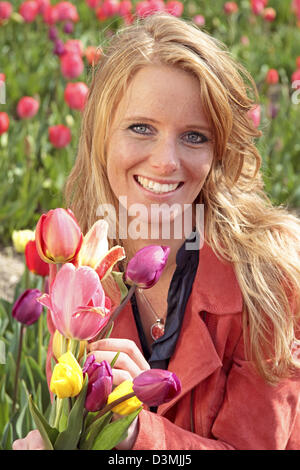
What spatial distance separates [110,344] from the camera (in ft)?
3.94

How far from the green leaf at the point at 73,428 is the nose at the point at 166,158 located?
0.60 meters

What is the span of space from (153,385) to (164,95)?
728 millimetres

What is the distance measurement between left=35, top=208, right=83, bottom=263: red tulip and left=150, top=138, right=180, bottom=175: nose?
493 mm

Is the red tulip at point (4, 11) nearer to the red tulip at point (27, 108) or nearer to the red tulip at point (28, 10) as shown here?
the red tulip at point (28, 10)

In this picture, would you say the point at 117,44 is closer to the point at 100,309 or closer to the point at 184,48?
the point at 184,48

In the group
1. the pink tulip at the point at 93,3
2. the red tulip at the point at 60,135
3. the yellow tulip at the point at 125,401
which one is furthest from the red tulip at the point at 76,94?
the yellow tulip at the point at 125,401

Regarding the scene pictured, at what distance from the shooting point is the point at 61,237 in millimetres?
1042

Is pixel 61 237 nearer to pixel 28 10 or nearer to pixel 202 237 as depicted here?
pixel 202 237

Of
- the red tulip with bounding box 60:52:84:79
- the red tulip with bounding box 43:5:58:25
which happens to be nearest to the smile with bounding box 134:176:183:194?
the red tulip with bounding box 60:52:84:79

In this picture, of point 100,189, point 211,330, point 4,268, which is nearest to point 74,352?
point 211,330

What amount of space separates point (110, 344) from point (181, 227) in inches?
23.7

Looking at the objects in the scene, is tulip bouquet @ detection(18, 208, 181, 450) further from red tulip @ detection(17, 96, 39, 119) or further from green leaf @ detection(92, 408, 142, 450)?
red tulip @ detection(17, 96, 39, 119)

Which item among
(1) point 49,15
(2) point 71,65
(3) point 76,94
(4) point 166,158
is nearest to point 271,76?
(2) point 71,65

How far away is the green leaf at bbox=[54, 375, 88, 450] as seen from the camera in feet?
3.40
